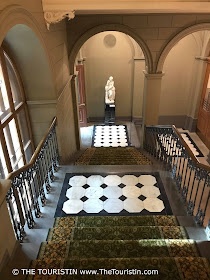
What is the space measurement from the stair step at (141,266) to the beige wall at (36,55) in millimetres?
2817

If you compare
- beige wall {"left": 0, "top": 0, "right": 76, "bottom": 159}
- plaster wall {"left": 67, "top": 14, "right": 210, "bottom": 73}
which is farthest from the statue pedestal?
beige wall {"left": 0, "top": 0, "right": 76, "bottom": 159}

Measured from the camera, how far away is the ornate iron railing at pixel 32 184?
3108mm

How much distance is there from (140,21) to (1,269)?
7011 mm

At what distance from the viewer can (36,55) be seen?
4496 millimetres

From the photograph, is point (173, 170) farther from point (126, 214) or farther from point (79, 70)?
point (79, 70)

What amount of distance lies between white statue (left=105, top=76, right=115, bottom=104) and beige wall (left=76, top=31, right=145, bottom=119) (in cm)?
60

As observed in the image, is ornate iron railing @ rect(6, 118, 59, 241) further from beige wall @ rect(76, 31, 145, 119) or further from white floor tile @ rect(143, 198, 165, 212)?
beige wall @ rect(76, 31, 145, 119)

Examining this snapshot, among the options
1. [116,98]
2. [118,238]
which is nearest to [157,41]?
[116,98]

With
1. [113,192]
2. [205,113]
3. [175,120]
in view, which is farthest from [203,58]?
[113,192]

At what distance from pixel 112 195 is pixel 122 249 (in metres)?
1.93

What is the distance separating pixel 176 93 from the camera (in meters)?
11.2

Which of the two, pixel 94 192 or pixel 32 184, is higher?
pixel 32 184

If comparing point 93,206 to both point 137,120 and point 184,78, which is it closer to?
point 137,120

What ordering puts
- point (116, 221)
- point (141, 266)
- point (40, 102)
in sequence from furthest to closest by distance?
point (40, 102)
point (116, 221)
point (141, 266)
